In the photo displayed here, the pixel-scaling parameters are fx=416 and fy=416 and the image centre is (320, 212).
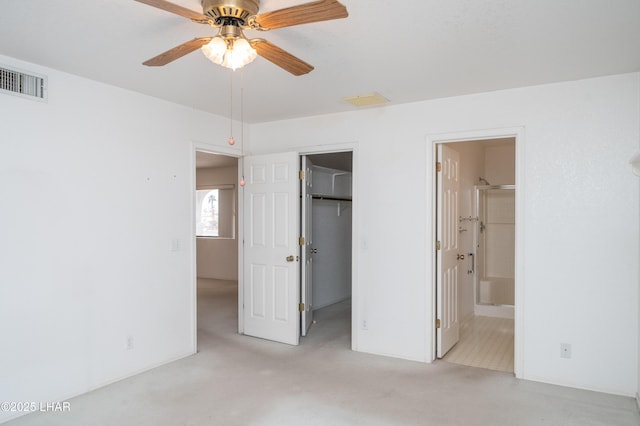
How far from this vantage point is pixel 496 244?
673cm

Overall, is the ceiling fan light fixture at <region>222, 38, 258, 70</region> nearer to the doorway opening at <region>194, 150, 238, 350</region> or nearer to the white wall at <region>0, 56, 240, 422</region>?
the white wall at <region>0, 56, 240, 422</region>

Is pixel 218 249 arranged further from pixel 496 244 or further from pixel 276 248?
pixel 496 244

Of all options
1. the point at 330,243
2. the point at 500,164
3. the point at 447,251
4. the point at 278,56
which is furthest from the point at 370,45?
the point at 500,164

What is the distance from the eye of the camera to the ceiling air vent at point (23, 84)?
2.81 metres

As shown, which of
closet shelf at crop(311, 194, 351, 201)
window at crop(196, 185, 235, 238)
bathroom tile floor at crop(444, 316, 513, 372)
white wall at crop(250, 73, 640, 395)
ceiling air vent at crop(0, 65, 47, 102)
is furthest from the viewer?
window at crop(196, 185, 235, 238)

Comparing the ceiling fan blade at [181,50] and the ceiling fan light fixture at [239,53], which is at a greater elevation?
the ceiling fan blade at [181,50]

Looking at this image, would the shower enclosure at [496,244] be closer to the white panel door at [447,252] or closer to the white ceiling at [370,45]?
the white panel door at [447,252]

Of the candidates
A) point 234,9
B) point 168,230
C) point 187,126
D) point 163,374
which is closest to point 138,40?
point 234,9

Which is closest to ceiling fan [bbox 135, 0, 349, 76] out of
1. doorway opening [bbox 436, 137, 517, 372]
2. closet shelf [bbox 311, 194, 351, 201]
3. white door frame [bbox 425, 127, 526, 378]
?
white door frame [bbox 425, 127, 526, 378]

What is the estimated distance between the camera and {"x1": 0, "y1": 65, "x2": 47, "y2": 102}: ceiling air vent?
2.81m

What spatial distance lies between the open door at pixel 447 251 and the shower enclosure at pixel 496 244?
1.78 meters

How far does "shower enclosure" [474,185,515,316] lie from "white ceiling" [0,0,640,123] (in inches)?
129

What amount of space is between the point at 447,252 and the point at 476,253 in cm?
210

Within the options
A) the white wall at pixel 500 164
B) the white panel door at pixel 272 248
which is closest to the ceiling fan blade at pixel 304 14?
the white panel door at pixel 272 248
